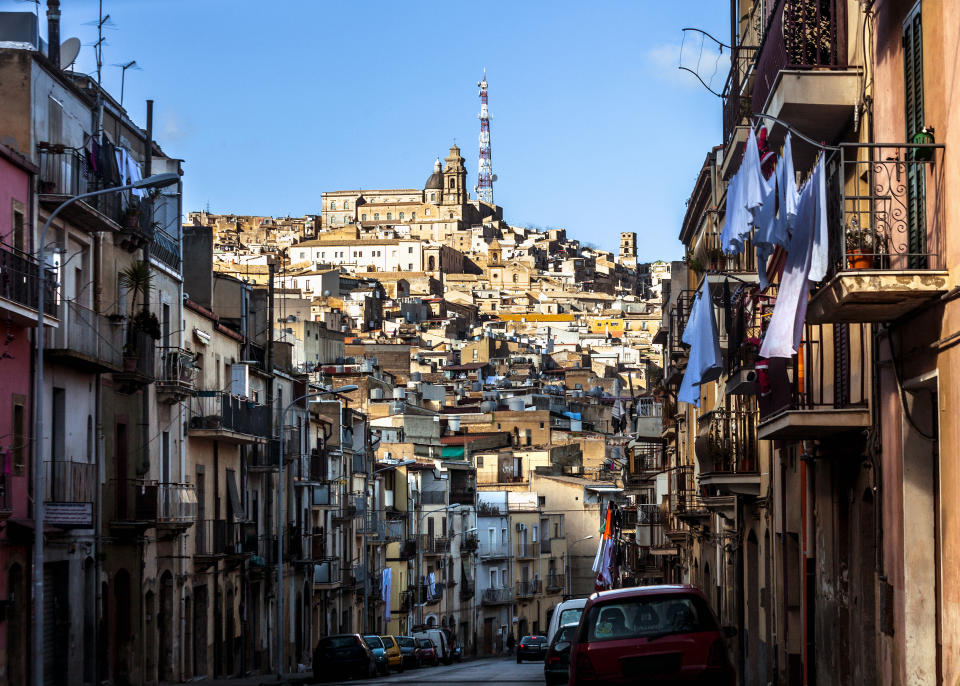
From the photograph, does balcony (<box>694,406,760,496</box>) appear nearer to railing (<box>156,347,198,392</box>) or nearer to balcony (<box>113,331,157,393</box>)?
balcony (<box>113,331,157,393</box>)

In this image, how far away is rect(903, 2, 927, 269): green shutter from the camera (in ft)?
47.3

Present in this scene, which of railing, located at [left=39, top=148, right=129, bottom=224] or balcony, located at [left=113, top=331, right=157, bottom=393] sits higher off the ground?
railing, located at [left=39, top=148, right=129, bottom=224]

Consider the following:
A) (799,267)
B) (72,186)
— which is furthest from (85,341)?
(799,267)

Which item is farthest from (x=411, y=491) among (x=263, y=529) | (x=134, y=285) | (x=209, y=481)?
(x=134, y=285)

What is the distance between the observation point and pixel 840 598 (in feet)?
64.9

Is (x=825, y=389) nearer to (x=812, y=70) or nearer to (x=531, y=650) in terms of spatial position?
(x=812, y=70)

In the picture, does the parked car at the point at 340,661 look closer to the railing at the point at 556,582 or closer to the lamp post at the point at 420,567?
the lamp post at the point at 420,567

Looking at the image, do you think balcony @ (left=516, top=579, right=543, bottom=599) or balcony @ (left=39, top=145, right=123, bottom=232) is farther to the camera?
balcony @ (left=516, top=579, right=543, bottom=599)

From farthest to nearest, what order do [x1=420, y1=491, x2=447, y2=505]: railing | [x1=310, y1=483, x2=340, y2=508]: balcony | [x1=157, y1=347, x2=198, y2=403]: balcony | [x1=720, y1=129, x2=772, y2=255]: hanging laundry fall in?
[x1=420, y1=491, x2=447, y2=505]: railing < [x1=310, y1=483, x2=340, y2=508]: balcony < [x1=157, y1=347, x2=198, y2=403]: balcony < [x1=720, y1=129, x2=772, y2=255]: hanging laundry

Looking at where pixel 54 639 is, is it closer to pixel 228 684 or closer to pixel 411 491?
pixel 228 684

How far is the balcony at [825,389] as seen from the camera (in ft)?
57.7

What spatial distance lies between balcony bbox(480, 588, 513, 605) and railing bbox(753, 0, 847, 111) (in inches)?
2883

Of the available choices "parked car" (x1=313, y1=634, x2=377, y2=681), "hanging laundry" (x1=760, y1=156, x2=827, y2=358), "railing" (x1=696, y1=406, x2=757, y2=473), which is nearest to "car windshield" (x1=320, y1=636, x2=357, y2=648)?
"parked car" (x1=313, y1=634, x2=377, y2=681)

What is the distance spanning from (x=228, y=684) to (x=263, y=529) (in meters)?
11.6
